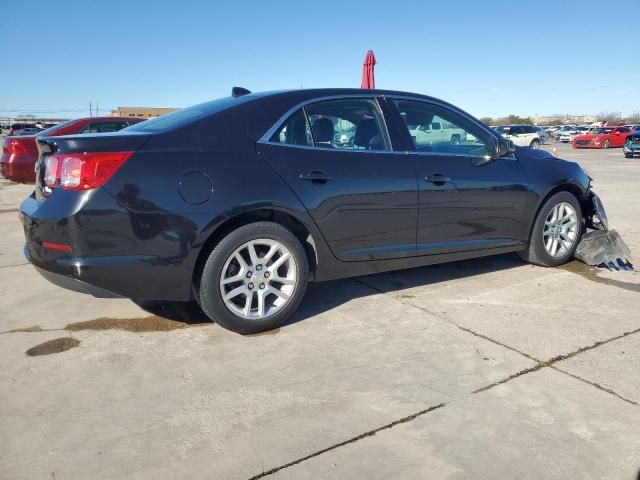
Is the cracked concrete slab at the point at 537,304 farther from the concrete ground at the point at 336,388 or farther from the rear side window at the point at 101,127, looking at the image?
the rear side window at the point at 101,127

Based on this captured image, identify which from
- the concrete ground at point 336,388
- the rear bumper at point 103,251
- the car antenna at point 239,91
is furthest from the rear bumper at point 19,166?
the rear bumper at point 103,251

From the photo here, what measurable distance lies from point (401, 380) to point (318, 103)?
2.01m

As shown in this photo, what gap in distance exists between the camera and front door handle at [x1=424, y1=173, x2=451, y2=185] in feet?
13.3

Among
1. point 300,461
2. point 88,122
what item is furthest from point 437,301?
point 88,122

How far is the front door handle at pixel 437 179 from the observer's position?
4.06 metres

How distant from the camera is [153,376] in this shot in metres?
2.93

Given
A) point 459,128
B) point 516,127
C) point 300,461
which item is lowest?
point 300,461

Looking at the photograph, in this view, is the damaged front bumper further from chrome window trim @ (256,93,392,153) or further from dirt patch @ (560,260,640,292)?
chrome window trim @ (256,93,392,153)

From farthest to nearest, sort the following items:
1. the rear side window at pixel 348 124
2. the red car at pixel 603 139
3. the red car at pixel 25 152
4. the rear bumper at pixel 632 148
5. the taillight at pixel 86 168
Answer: the red car at pixel 603 139 < the rear bumper at pixel 632 148 < the red car at pixel 25 152 < the rear side window at pixel 348 124 < the taillight at pixel 86 168

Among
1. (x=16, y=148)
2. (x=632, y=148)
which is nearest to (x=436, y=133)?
(x=16, y=148)

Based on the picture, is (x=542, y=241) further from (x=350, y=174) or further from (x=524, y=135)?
(x=524, y=135)

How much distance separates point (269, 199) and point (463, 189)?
1734 millimetres

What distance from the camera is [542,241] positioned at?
489 cm

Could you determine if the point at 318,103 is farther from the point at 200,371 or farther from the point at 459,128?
the point at 200,371
